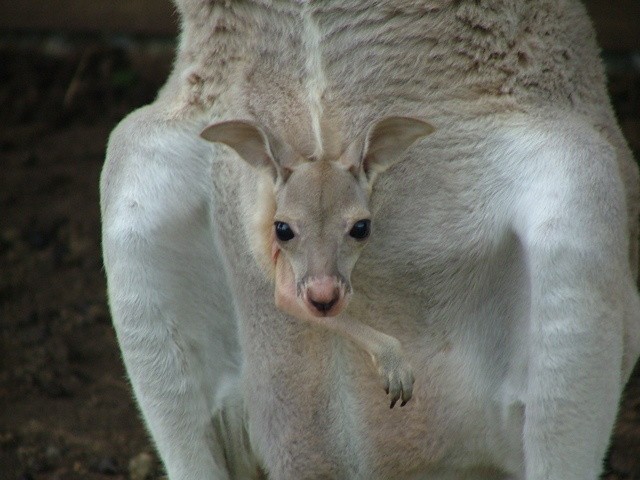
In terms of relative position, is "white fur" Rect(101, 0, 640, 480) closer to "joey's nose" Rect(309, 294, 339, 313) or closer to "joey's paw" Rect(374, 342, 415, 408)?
"joey's paw" Rect(374, 342, 415, 408)

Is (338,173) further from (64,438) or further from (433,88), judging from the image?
(64,438)

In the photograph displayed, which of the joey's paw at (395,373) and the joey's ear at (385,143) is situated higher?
the joey's ear at (385,143)

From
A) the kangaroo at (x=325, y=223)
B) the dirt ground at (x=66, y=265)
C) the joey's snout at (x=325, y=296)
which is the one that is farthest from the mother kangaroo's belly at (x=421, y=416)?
the dirt ground at (x=66, y=265)

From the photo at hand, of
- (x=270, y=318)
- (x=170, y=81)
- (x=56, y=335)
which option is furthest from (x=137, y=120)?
(x=56, y=335)

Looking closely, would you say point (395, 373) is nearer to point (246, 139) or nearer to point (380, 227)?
point (380, 227)

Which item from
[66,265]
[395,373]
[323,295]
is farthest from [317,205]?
[66,265]

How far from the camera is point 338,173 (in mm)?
2826

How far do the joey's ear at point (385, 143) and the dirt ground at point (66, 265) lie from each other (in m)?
1.48

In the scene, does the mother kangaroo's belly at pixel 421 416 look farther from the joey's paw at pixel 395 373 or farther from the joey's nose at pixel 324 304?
the joey's nose at pixel 324 304

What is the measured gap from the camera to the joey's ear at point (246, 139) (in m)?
2.80

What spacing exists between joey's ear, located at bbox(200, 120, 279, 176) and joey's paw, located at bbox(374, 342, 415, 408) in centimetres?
45

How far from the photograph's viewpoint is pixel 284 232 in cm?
277

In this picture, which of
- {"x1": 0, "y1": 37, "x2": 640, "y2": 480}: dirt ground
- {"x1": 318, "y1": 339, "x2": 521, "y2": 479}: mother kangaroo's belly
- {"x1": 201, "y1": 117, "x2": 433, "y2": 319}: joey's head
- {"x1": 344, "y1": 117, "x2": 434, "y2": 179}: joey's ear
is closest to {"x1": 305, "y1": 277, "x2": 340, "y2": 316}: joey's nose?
{"x1": 201, "y1": 117, "x2": 433, "y2": 319}: joey's head

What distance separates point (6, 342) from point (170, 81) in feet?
5.05
